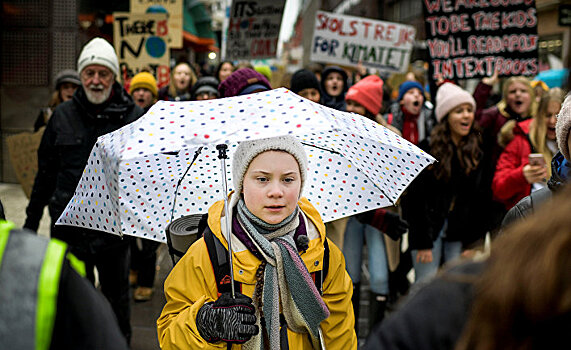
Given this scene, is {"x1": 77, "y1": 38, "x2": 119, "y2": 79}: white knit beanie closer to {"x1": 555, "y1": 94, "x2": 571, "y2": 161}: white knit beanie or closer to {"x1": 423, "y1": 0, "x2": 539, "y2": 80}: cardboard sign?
{"x1": 555, "y1": 94, "x2": 571, "y2": 161}: white knit beanie

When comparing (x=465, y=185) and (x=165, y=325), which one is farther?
(x=465, y=185)

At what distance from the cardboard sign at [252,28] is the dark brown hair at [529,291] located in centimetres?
916

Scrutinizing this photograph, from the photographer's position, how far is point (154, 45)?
29.2ft

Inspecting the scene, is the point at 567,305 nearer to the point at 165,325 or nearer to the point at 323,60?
the point at 165,325

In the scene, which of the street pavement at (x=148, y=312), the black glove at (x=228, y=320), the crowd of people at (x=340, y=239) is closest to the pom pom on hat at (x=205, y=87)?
the crowd of people at (x=340, y=239)

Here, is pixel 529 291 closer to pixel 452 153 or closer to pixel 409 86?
pixel 452 153

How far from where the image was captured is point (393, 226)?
4.47 meters

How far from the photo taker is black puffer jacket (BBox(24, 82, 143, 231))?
13.8 feet

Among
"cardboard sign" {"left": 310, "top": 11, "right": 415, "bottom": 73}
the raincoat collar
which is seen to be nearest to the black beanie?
the raincoat collar

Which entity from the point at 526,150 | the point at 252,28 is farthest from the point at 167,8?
the point at 526,150

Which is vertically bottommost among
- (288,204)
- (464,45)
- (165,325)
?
(165,325)

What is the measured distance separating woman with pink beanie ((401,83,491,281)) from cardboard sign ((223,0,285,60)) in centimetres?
560

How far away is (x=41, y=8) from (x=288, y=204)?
1001 cm

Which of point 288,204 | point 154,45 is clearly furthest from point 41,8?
point 288,204
